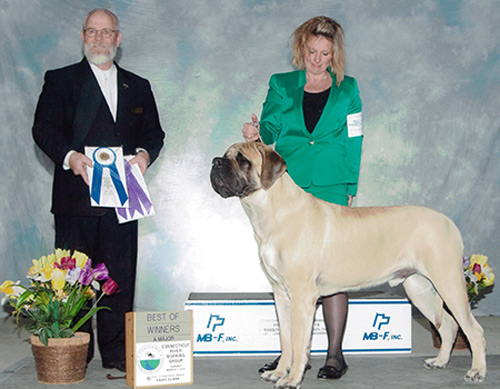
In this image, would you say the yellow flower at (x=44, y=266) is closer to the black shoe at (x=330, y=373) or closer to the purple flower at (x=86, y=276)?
the purple flower at (x=86, y=276)

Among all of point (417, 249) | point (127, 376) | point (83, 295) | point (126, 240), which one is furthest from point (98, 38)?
point (417, 249)

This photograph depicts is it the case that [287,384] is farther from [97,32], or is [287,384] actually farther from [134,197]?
[97,32]

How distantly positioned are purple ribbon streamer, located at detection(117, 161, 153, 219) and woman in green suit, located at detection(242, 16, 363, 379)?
0.66 metres

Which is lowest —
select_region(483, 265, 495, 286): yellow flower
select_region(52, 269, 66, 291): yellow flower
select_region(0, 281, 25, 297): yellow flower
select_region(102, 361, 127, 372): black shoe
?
select_region(102, 361, 127, 372): black shoe

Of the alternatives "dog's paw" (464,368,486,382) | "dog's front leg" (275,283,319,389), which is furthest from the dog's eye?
"dog's paw" (464,368,486,382)

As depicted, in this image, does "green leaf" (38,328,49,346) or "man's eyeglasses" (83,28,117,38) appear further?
"man's eyeglasses" (83,28,117,38)

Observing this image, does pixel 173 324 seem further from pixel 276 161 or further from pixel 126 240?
pixel 276 161

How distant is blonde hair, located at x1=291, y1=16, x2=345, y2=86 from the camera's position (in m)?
3.32

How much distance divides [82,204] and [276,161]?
113 cm

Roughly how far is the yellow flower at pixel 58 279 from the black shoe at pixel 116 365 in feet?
1.90

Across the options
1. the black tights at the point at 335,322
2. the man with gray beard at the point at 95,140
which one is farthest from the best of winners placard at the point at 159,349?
the black tights at the point at 335,322

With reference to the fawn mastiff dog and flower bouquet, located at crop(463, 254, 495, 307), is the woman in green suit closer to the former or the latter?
the fawn mastiff dog

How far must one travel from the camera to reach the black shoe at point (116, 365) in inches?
134

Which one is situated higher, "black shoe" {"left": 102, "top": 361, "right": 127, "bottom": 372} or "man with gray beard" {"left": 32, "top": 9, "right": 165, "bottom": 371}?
"man with gray beard" {"left": 32, "top": 9, "right": 165, "bottom": 371}
